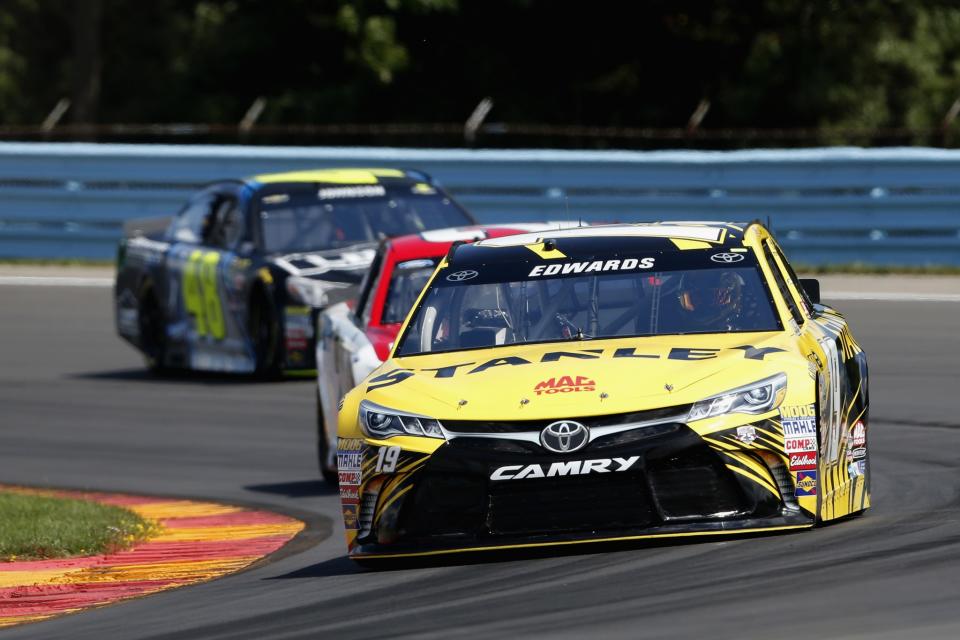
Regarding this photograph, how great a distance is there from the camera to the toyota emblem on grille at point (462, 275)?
8.85 m

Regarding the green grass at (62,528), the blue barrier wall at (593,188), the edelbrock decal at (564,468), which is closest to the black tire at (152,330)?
the blue barrier wall at (593,188)

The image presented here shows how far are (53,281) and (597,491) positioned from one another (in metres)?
16.6

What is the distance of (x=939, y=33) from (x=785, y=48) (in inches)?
94.5

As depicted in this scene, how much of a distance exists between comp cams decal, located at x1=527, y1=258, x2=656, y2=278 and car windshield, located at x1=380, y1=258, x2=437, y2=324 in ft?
9.09

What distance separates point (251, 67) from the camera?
35969 millimetres

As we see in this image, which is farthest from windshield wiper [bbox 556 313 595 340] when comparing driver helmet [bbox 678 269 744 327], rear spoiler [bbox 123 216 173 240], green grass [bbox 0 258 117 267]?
green grass [bbox 0 258 117 267]

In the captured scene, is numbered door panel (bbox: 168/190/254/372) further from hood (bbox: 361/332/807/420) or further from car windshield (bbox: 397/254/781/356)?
hood (bbox: 361/332/807/420)

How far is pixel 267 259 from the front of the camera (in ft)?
52.1

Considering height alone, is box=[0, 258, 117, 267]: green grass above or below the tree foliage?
below

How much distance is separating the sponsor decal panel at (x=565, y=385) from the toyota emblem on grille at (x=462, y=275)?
1.28 meters

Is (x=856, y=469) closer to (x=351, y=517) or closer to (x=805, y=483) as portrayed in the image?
(x=805, y=483)

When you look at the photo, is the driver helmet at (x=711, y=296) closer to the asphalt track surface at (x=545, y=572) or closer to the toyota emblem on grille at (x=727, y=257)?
the toyota emblem on grille at (x=727, y=257)

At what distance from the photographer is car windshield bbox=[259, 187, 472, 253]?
1589 centimetres

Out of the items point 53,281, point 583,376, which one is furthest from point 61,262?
point 583,376
